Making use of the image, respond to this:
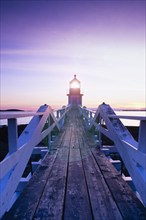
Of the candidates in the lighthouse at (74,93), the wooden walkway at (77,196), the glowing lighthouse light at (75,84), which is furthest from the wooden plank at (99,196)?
the glowing lighthouse light at (75,84)

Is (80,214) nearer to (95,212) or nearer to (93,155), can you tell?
(95,212)

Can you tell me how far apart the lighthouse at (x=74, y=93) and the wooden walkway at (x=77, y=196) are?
26095 mm

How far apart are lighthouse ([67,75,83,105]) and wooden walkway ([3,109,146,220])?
85.6ft

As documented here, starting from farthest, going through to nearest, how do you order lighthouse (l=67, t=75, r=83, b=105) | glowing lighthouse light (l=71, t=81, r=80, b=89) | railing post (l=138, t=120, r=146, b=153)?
1. glowing lighthouse light (l=71, t=81, r=80, b=89)
2. lighthouse (l=67, t=75, r=83, b=105)
3. railing post (l=138, t=120, r=146, b=153)

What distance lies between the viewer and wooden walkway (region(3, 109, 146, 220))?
5.86 feet

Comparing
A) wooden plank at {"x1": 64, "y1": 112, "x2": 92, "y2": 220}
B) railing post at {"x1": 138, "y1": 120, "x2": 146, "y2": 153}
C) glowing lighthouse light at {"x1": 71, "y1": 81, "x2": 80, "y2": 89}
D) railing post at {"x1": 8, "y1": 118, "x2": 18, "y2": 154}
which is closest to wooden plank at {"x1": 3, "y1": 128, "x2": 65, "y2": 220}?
wooden plank at {"x1": 64, "y1": 112, "x2": 92, "y2": 220}

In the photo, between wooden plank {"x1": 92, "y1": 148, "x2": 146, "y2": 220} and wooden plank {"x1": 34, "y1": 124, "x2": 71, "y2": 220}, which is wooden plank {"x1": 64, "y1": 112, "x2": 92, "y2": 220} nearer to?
wooden plank {"x1": 34, "y1": 124, "x2": 71, "y2": 220}

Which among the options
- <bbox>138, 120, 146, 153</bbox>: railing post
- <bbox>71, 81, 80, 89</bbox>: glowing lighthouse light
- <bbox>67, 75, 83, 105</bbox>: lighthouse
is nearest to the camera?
<bbox>138, 120, 146, 153</bbox>: railing post

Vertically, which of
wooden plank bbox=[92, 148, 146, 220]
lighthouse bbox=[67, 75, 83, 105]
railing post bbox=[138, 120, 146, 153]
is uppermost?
lighthouse bbox=[67, 75, 83, 105]

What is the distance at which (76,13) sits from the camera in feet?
25.3

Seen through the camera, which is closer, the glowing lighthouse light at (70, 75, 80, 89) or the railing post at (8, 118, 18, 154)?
the railing post at (8, 118, 18, 154)

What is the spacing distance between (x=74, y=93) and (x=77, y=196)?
2758 centimetres

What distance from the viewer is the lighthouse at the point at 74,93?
29.4 m

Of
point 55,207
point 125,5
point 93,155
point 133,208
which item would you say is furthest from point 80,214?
point 125,5
